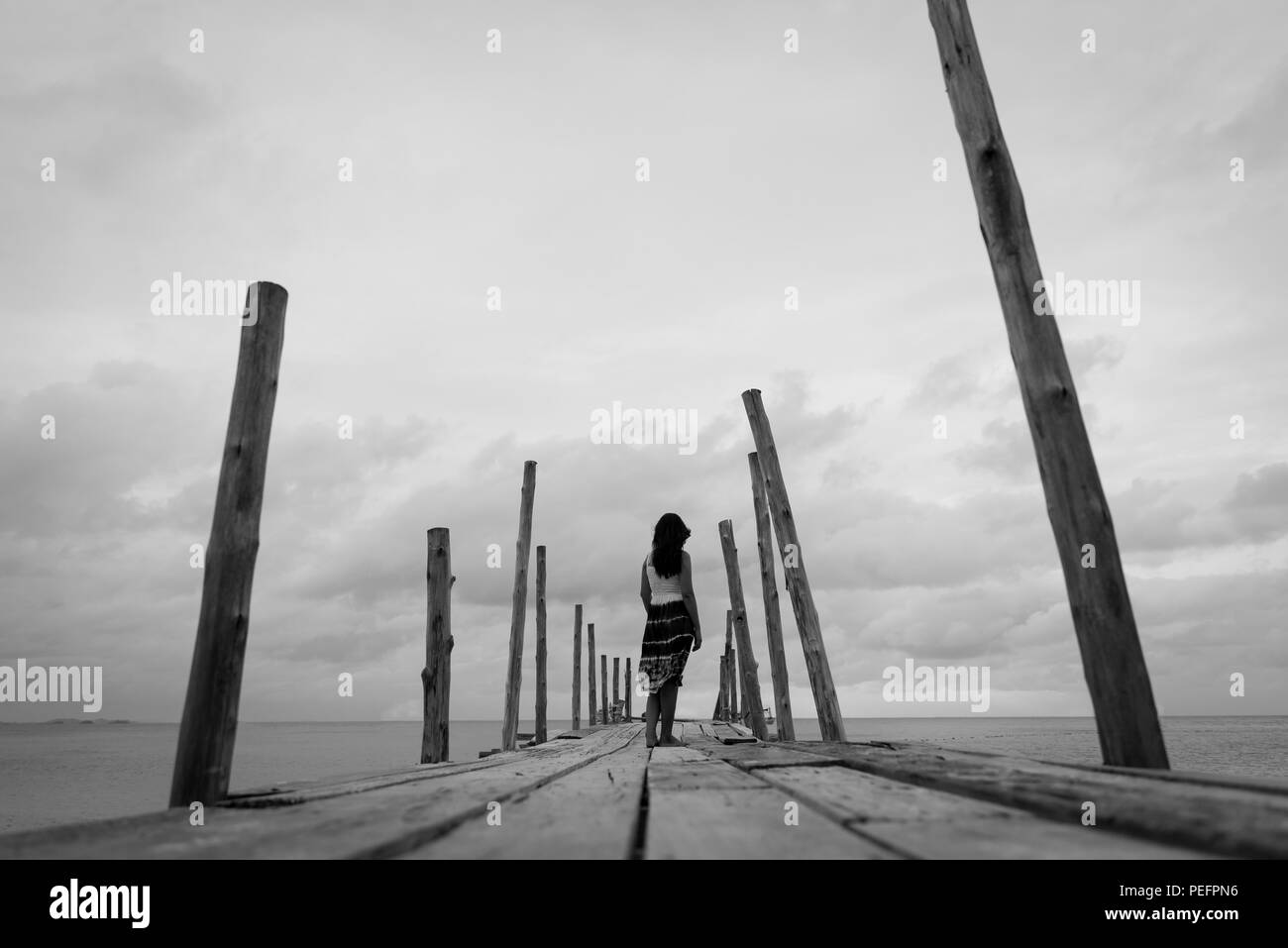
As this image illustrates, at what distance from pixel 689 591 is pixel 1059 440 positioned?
4.26 m

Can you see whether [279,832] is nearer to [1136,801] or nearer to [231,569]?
[231,569]

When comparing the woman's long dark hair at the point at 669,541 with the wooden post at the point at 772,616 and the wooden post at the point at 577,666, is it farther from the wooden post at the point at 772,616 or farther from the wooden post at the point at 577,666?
the wooden post at the point at 577,666

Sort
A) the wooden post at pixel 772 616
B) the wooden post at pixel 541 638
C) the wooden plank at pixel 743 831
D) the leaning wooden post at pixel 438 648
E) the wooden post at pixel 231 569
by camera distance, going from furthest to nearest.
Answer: the wooden post at pixel 541 638, the wooden post at pixel 772 616, the leaning wooden post at pixel 438 648, the wooden post at pixel 231 569, the wooden plank at pixel 743 831

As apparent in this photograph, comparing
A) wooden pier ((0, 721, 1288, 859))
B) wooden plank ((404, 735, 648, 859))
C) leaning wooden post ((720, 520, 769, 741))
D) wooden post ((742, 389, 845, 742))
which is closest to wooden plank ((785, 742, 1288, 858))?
wooden pier ((0, 721, 1288, 859))

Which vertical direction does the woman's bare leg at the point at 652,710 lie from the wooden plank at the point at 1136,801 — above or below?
below

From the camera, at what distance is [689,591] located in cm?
677

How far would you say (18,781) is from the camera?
24.1 meters

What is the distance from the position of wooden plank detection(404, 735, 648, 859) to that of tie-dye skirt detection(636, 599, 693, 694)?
165 inches

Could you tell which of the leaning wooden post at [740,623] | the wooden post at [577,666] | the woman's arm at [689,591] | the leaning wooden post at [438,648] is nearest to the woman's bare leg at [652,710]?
the woman's arm at [689,591]

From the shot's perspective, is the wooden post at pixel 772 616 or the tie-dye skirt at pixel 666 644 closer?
the tie-dye skirt at pixel 666 644

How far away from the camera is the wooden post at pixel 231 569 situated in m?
2.45

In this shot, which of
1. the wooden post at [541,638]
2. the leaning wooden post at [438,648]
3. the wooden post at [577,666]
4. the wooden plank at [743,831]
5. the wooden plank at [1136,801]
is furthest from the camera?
the wooden post at [577,666]
